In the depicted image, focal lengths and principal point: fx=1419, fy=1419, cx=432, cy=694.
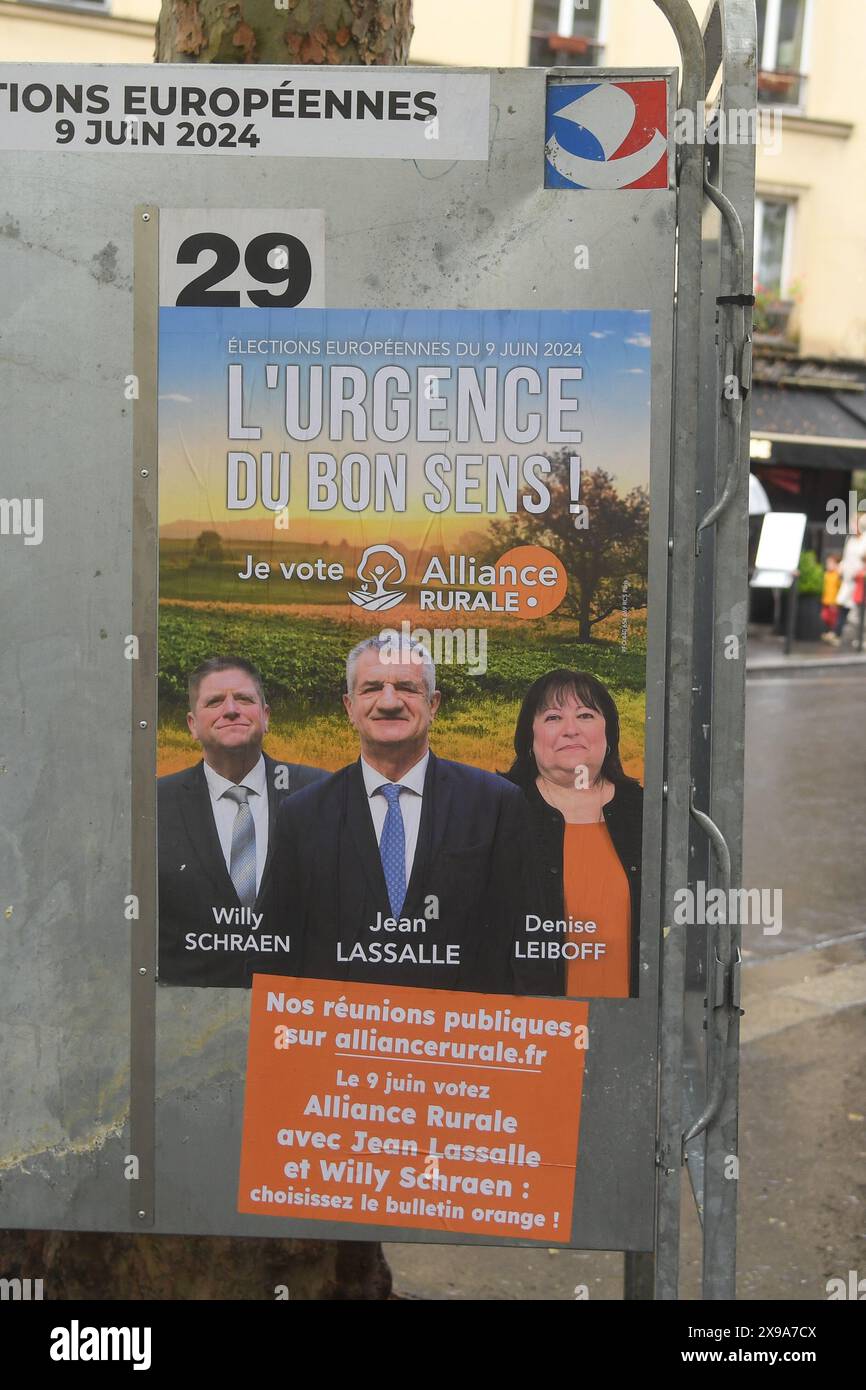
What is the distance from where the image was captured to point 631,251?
2.52 m

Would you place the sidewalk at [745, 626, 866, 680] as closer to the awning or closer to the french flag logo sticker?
the awning

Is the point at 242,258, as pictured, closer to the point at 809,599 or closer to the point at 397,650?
the point at 397,650

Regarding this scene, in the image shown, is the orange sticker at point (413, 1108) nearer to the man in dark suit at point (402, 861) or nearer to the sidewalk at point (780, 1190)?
the man in dark suit at point (402, 861)

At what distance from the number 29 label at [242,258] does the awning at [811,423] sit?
2103cm

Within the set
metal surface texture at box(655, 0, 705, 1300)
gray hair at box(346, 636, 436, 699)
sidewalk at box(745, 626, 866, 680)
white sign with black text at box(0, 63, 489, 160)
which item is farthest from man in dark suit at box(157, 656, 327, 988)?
sidewalk at box(745, 626, 866, 680)

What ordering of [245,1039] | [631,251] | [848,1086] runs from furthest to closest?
[848,1086] < [245,1039] < [631,251]

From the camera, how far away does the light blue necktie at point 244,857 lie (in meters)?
2.68

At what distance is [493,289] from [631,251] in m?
0.25

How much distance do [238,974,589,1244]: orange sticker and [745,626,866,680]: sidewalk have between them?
16.5 metres

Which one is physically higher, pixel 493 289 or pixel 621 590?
pixel 493 289

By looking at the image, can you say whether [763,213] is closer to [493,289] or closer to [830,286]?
[830,286]

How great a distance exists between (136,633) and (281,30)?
156 cm

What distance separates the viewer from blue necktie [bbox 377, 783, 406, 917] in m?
2.67
